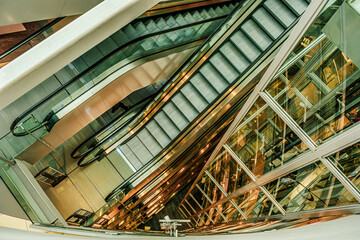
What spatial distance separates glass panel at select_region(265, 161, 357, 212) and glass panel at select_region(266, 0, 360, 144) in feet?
1.77

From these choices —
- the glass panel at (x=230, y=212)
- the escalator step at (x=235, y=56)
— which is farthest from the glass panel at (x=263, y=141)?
the glass panel at (x=230, y=212)

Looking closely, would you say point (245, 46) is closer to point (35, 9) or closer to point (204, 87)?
point (204, 87)

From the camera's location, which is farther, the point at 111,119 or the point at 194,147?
the point at 111,119

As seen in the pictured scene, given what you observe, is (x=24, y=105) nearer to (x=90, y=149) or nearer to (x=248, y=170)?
(x=90, y=149)

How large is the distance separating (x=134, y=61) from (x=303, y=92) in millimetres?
4329

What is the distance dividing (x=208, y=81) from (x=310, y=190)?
389 centimetres

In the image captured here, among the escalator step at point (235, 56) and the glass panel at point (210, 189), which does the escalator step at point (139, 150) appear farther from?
the escalator step at point (235, 56)

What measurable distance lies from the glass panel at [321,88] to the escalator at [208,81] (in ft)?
6.30

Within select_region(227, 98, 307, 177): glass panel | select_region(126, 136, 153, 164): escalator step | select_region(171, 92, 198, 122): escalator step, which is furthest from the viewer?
select_region(126, 136, 153, 164): escalator step

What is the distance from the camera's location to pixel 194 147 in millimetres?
7855

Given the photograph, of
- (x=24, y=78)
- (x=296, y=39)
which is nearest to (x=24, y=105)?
(x=24, y=78)

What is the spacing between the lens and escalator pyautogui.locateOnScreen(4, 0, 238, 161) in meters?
5.12

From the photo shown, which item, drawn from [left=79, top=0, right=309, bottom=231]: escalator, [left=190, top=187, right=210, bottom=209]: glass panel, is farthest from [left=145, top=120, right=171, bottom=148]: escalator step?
[left=190, top=187, right=210, bottom=209]: glass panel

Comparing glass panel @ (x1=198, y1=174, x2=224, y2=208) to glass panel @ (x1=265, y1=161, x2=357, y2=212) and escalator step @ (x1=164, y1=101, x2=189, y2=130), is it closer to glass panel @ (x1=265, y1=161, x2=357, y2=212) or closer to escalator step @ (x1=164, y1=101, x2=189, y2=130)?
escalator step @ (x1=164, y1=101, x2=189, y2=130)
